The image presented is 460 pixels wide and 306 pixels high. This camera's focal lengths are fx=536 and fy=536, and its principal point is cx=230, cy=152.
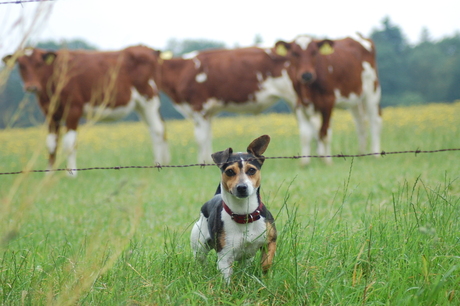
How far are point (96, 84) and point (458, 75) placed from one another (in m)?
34.4

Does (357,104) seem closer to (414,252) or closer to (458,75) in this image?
(414,252)

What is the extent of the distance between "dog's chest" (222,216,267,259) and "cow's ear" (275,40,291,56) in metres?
7.03

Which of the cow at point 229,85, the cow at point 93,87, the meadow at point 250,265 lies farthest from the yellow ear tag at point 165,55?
the meadow at point 250,265

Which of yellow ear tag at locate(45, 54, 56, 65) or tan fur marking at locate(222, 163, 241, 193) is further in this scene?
yellow ear tag at locate(45, 54, 56, 65)

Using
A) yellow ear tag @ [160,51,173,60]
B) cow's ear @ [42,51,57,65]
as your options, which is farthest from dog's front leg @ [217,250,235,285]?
yellow ear tag @ [160,51,173,60]

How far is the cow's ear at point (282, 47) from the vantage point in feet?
31.4

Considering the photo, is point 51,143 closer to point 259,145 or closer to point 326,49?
point 326,49

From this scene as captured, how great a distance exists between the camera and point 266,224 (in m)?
2.97

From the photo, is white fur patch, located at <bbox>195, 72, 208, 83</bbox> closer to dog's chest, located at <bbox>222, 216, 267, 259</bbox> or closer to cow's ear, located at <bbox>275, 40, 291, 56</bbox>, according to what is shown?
cow's ear, located at <bbox>275, 40, 291, 56</bbox>

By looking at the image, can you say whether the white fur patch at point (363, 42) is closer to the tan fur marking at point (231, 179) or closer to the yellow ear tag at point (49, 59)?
the yellow ear tag at point (49, 59)

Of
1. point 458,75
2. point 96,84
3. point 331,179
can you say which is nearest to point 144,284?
point 331,179

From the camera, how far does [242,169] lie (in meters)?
2.93

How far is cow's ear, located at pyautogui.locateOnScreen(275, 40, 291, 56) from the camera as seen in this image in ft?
31.4

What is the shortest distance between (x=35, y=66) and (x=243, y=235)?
7438 millimetres
